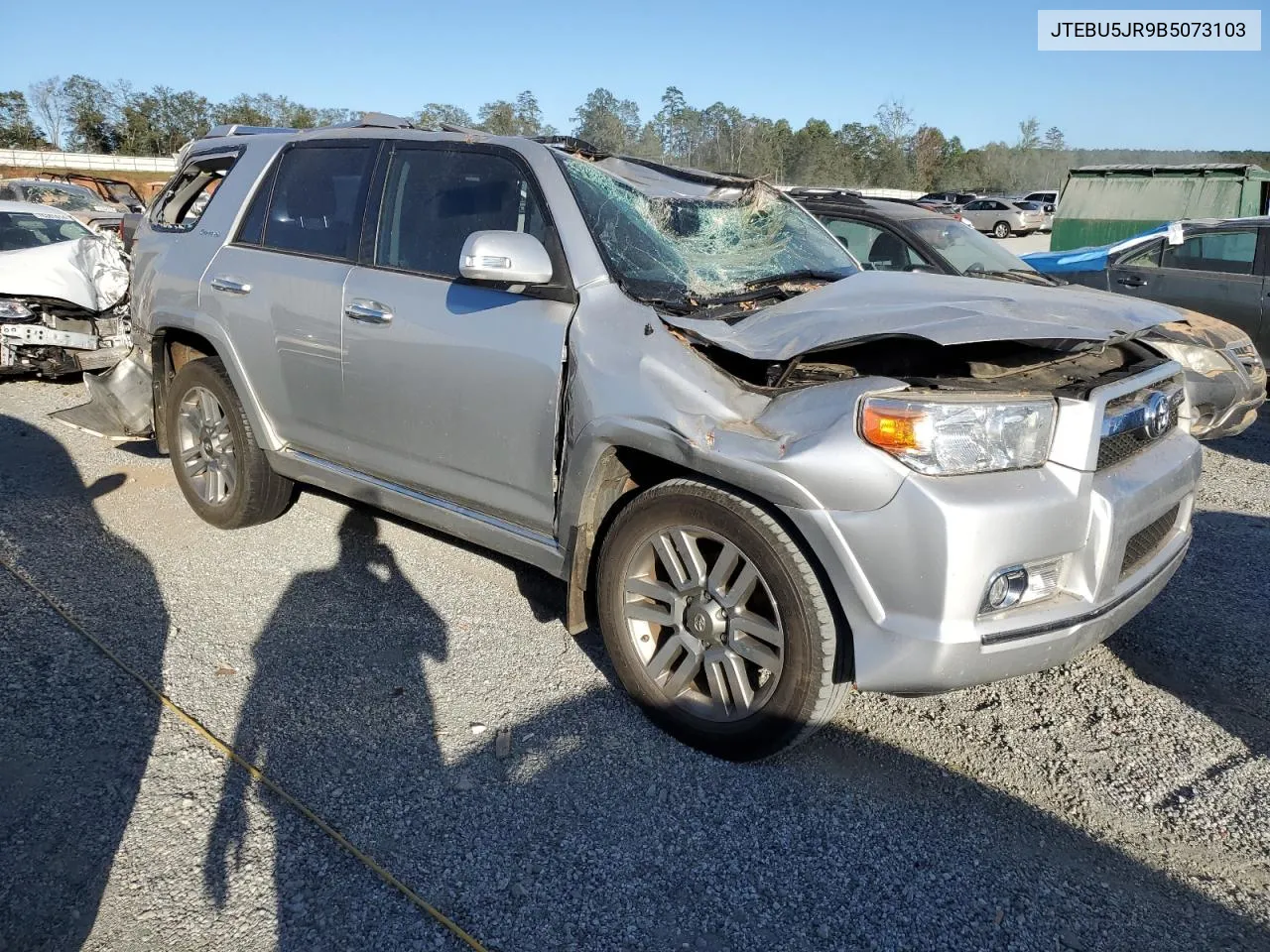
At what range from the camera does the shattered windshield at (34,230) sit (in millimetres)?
8945

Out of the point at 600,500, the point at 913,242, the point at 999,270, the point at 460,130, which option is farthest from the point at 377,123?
the point at 999,270

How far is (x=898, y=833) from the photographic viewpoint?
271 centimetres

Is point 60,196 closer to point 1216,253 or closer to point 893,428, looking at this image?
point 1216,253

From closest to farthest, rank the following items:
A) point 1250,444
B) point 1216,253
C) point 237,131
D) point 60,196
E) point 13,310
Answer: point 237,131
point 1250,444
point 13,310
point 1216,253
point 60,196

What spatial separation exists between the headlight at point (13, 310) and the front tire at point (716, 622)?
733 centimetres

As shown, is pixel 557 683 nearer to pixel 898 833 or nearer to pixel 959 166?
pixel 898 833

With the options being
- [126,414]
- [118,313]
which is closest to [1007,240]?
[118,313]

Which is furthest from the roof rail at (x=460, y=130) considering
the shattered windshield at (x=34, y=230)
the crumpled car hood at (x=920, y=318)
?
the shattered windshield at (x=34, y=230)

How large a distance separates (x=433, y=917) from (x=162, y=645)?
1967 mm

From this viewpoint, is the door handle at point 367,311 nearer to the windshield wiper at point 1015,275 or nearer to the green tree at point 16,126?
the windshield wiper at point 1015,275

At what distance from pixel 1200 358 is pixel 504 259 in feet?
16.5

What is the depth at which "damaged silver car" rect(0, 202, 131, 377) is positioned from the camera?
26.9 feet

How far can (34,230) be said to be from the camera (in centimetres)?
927

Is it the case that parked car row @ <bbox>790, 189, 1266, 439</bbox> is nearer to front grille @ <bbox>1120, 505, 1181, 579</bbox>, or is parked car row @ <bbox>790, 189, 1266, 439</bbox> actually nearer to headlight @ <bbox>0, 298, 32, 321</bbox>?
front grille @ <bbox>1120, 505, 1181, 579</bbox>
